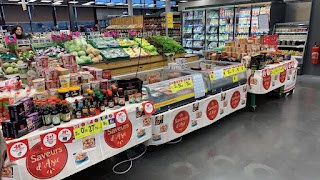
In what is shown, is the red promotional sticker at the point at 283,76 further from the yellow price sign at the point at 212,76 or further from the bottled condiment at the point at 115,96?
the bottled condiment at the point at 115,96

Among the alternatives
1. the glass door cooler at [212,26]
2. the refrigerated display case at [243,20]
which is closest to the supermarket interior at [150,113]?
the refrigerated display case at [243,20]

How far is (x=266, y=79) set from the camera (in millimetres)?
4680

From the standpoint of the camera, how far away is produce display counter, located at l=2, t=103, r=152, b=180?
2.09 meters

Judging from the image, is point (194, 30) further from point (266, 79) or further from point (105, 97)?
point (105, 97)

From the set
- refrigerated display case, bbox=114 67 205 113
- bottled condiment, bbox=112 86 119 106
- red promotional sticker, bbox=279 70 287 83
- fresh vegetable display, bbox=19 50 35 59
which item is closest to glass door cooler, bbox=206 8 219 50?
red promotional sticker, bbox=279 70 287 83

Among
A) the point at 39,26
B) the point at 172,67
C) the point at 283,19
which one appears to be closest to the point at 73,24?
the point at 39,26

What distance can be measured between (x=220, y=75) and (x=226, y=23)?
621cm

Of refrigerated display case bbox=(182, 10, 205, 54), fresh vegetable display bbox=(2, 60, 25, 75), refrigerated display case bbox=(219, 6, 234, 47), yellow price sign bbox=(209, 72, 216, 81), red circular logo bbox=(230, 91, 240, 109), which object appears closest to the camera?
yellow price sign bbox=(209, 72, 216, 81)

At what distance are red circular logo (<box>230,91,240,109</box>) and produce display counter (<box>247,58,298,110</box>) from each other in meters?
0.44

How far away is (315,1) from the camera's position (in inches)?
299

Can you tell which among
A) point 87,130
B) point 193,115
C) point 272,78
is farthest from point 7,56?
point 272,78

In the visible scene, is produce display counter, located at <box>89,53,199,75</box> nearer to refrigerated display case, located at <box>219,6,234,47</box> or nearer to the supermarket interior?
the supermarket interior

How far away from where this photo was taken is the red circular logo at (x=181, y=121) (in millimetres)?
3340

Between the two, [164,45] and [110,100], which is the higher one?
[164,45]
